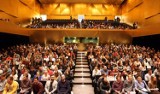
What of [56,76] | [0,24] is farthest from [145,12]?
[56,76]

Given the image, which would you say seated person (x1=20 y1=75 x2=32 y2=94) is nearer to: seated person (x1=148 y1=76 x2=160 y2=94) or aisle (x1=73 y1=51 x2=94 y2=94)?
aisle (x1=73 y1=51 x2=94 y2=94)

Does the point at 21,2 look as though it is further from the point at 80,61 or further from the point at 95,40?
the point at 80,61

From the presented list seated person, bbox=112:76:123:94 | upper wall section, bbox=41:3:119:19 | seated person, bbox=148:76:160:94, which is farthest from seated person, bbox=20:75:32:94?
upper wall section, bbox=41:3:119:19

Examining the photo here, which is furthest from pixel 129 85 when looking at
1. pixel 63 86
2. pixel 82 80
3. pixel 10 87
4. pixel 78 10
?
pixel 78 10

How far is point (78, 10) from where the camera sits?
26844 millimetres

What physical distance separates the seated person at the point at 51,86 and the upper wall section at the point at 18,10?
25.8 feet

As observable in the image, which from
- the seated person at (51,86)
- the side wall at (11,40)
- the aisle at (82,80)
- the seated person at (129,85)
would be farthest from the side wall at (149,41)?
the side wall at (11,40)

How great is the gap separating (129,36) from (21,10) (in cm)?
795

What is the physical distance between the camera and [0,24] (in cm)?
1063

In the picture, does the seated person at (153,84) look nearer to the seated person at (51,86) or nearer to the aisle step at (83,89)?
the aisle step at (83,89)

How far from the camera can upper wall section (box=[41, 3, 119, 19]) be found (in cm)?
2680

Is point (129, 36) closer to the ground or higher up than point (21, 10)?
closer to the ground

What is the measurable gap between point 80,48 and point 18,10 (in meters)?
5.08

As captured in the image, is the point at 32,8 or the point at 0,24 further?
the point at 32,8
